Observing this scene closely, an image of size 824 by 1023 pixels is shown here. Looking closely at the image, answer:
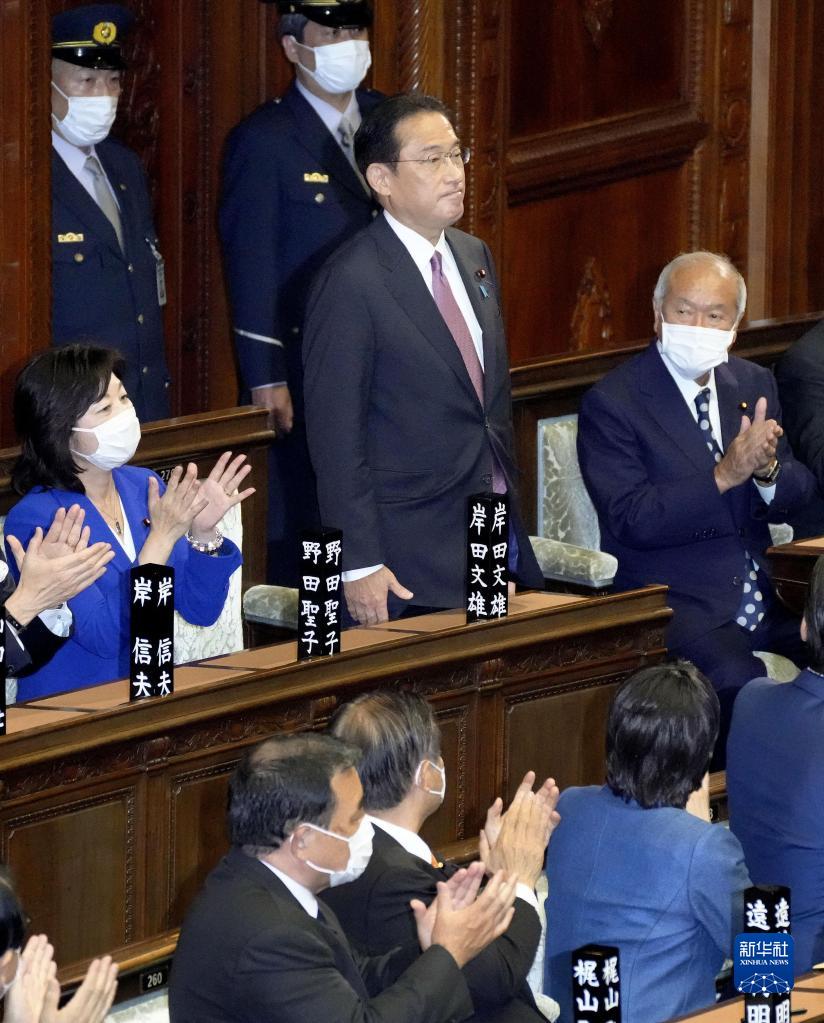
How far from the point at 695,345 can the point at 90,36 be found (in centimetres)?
146

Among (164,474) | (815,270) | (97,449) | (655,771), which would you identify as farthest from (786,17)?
(655,771)

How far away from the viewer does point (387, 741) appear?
304 cm

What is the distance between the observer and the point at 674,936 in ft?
9.90

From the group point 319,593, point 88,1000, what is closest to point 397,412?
point 319,593

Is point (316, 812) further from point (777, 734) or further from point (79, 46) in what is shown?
point (79, 46)

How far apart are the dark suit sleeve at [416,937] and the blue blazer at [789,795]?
50 cm

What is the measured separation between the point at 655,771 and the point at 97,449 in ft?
3.77

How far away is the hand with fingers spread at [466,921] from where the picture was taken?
2822 millimetres

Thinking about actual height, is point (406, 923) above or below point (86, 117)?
below

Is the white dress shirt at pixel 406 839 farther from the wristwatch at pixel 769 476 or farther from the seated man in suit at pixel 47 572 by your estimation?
the wristwatch at pixel 769 476

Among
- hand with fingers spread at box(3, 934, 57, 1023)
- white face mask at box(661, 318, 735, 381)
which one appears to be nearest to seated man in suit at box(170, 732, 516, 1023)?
hand with fingers spread at box(3, 934, 57, 1023)

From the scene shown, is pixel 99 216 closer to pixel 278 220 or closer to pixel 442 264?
pixel 278 220

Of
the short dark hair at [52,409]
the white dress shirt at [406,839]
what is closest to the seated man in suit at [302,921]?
the white dress shirt at [406,839]

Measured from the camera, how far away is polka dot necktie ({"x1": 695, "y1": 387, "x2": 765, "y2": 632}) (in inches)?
181
